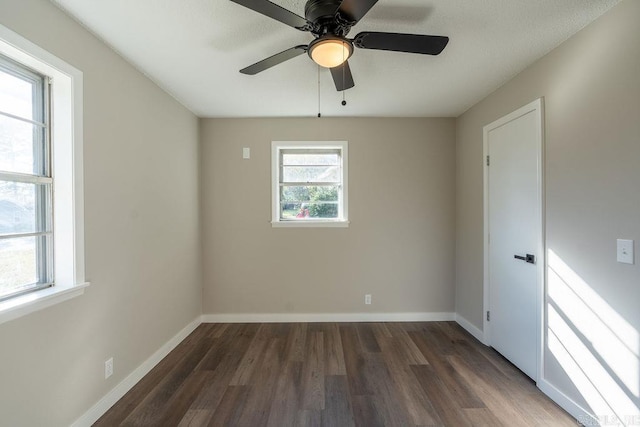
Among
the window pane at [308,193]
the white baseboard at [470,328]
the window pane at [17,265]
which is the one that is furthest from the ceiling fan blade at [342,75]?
the white baseboard at [470,328]

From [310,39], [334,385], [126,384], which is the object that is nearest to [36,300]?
[126,384]

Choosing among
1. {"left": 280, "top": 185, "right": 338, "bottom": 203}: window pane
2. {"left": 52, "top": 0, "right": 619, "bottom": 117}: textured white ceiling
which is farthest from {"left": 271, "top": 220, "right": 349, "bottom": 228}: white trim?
{"left": 52, "top": 0, "right": 619, "bottom": 117}: textured white ceiling

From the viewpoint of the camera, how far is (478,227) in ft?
9.53

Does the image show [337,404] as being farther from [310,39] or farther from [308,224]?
[310,39]

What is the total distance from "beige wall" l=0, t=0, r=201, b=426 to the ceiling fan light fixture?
1458mm

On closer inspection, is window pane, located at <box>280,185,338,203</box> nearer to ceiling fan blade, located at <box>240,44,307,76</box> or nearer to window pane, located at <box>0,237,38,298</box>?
ceiling fan blade, located at <box>240,44,307,76</box>

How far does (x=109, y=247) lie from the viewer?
1.91 meters

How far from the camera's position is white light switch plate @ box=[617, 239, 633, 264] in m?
1.48

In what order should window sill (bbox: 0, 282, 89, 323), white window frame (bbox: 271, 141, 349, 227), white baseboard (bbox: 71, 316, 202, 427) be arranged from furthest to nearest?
white window frame (bbox: 271, 141, 349, 227), white baseboard (bbox: 71, 316, 202, 427), window sill (bbox: 0, 282, 89, 323)

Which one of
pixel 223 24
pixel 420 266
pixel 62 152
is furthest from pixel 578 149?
pixel 62 152

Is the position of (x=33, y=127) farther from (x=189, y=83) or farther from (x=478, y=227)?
(x=478, y=227)

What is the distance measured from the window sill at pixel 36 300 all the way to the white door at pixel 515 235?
3150 mm

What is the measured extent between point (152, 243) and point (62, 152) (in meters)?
1.01

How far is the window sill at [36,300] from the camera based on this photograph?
1.28m
